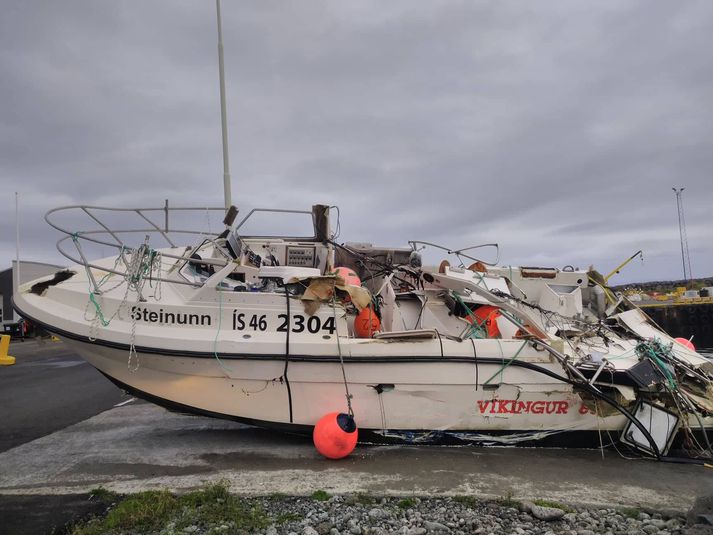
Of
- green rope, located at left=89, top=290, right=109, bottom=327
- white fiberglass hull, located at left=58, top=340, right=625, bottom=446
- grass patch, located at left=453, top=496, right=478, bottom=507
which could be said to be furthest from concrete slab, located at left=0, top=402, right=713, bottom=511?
green rope, located at left=89, top=290, right=109, bottom=327

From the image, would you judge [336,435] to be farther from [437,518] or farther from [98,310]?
[98,310]

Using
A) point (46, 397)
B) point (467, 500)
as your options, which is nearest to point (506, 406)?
point (467, 500)

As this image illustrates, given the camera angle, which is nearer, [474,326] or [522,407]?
[522,407]

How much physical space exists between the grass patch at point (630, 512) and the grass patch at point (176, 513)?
2.47m

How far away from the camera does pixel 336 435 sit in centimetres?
423

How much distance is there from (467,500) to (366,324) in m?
1.93

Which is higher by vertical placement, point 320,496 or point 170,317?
point 170,317

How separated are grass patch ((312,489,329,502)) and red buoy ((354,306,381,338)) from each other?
1.67 metres

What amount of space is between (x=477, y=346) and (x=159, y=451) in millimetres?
3258

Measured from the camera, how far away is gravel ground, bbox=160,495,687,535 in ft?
10.1

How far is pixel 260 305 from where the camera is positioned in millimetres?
4648

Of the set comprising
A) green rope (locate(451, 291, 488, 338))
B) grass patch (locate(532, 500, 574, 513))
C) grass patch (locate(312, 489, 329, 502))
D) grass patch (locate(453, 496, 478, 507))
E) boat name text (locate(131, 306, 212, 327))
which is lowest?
grass patch (locate(532, 500, 574, 513))

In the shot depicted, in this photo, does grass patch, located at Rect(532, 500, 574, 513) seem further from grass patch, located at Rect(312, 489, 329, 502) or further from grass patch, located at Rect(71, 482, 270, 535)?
grass patch, located at Rect(71, 482, 270, 535)

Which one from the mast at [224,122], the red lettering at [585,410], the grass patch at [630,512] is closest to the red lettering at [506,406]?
the red lettering at [585,410]
